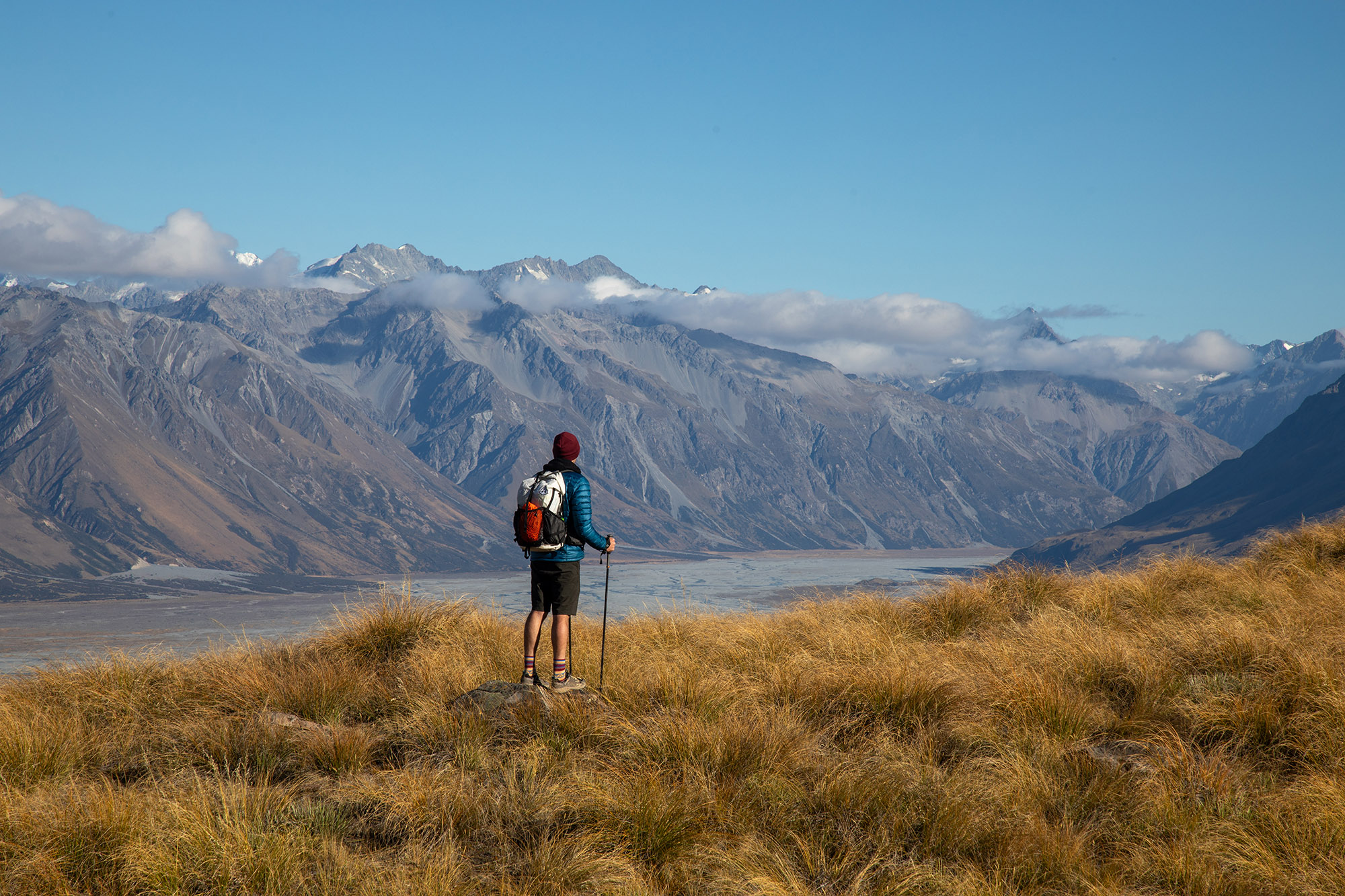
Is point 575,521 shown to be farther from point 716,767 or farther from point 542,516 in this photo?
point 716,767

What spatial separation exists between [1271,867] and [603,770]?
4414 mm

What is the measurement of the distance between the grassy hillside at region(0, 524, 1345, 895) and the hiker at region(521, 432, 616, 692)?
695 millimetres

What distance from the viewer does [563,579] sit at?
8625 millimetres

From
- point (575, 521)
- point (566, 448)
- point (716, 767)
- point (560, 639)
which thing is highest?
point (566, 448)

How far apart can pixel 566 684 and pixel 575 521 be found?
1.53 m

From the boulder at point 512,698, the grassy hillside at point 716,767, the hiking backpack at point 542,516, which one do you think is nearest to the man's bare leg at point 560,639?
the boulder at point 512,698

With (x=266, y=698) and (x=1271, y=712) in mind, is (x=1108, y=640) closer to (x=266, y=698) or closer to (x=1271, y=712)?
(x=1271, y=712)

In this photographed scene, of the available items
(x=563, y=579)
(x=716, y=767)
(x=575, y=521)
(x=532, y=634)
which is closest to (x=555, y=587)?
(x=563, y=579)

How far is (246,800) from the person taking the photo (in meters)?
6.11

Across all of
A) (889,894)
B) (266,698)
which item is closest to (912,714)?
(889,894)

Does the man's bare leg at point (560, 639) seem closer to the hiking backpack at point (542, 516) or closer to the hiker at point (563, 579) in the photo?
the hiker at point (563, 579)

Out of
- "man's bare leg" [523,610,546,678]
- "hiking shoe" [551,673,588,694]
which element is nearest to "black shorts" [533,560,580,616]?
"man's bare leg" [523,610,546,678]

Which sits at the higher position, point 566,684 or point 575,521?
point 575,521

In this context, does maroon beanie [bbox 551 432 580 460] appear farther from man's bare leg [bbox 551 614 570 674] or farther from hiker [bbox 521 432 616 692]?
man's bare leg [bbox 551 614 570 674]
